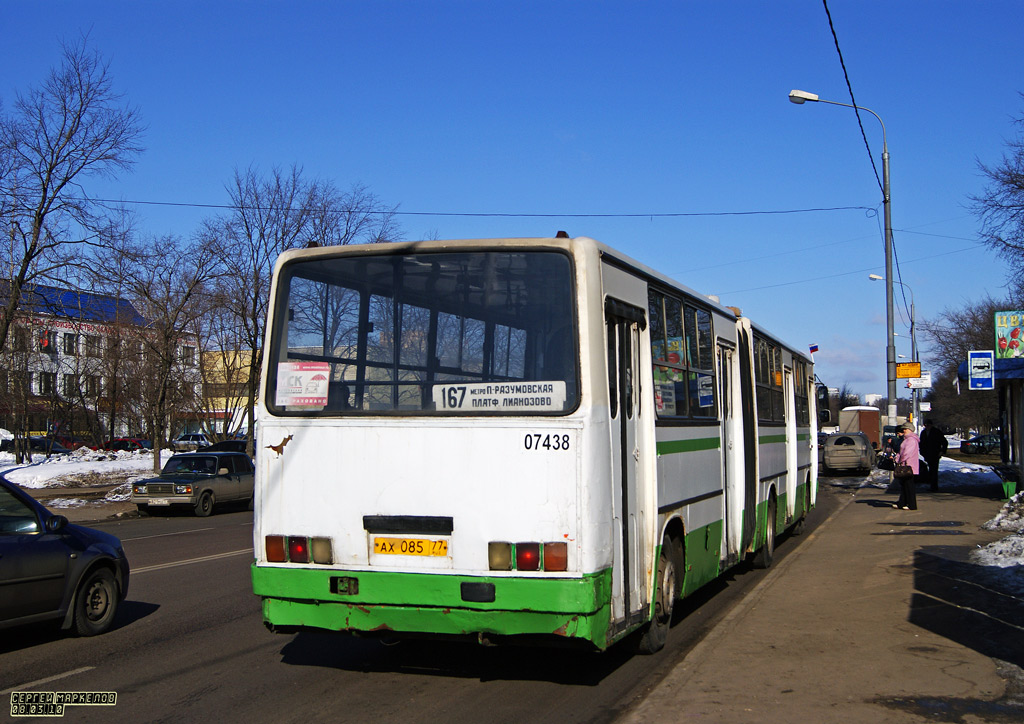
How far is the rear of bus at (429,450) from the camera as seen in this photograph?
598cm

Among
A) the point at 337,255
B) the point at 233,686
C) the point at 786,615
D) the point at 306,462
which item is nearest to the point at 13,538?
the point at 233,686

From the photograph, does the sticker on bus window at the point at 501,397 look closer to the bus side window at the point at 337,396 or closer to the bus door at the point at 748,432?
the bus side window at the point at 337,396

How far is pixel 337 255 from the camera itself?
6973 mm

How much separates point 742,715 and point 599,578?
3.93 feet

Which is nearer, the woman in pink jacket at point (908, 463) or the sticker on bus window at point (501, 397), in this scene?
the sticker on bus window at point (501, 397)

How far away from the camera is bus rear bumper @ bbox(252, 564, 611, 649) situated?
586cm

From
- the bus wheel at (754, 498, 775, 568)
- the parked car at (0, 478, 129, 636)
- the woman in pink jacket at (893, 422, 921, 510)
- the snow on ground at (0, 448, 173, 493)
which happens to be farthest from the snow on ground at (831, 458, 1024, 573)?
the snow on ground at (0, 448, 173, 493)

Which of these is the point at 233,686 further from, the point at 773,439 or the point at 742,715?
the point at 773,439

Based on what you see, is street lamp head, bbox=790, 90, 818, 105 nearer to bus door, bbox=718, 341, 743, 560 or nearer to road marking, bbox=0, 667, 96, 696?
bus door, bbox=718, 341, 743, 560

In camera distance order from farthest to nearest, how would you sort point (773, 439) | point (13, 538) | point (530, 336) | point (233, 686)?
point (773, 439), point (13, 538), point (233, 686), point (530, 336)

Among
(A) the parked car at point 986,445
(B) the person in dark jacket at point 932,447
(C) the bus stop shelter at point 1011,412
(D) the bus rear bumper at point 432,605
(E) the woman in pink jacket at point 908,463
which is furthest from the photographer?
(A) the parked car at point 986,445

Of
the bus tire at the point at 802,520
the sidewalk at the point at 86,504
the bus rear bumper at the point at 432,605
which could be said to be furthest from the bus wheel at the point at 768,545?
the sidewalk at the point at 86,504

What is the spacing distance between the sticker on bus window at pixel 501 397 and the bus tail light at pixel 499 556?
0.86m

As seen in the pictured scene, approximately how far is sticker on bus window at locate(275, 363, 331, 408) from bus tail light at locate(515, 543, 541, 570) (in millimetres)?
1774
